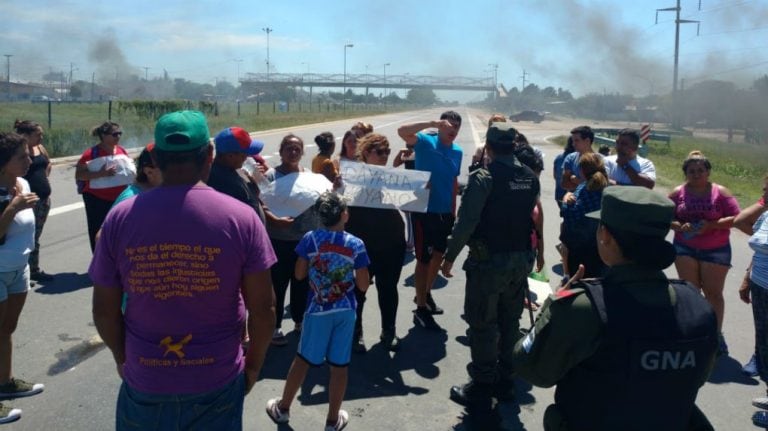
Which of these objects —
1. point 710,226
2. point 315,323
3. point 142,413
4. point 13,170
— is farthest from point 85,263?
point 710,226

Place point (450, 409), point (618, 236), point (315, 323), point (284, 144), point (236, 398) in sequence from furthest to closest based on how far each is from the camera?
point (284, 144), point (450, 409), point (315, 323), point (236, 398), point (618, 236)

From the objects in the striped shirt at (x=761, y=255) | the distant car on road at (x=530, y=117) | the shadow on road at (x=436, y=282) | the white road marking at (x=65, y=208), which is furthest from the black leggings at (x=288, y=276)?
the distant car on road at (x=530, y=117)

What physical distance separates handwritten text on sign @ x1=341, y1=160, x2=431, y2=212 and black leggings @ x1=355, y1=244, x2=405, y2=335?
1.26 feet

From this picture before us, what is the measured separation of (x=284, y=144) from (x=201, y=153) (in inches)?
103

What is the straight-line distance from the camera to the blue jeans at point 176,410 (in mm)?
2166

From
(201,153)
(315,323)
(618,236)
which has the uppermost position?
(201,153)

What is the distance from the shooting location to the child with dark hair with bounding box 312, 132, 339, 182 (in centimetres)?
530

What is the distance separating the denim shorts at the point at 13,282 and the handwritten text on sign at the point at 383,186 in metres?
2.33

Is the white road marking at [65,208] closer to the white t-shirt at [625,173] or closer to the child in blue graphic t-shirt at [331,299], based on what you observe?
the child in blue graphic t-shirt at [331,299]

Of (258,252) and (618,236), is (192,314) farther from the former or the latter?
(618,236)

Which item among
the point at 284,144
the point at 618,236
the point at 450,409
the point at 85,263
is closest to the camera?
the point at 618,236

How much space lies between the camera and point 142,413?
2.17 m

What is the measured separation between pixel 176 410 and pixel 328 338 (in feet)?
5.24

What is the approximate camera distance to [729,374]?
4805 millimetres
